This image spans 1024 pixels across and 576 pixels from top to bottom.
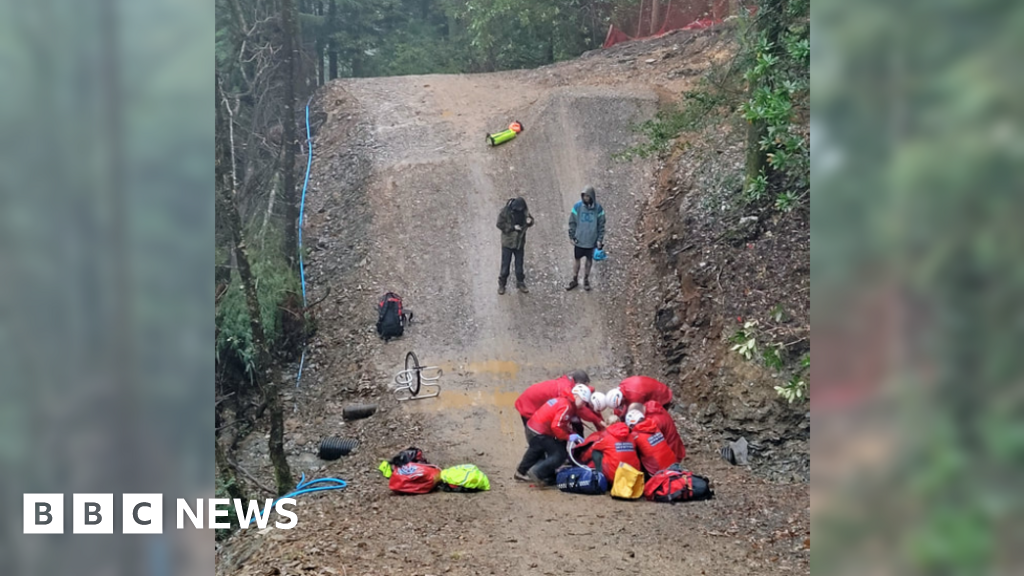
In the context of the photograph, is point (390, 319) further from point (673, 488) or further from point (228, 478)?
point (673, 488)

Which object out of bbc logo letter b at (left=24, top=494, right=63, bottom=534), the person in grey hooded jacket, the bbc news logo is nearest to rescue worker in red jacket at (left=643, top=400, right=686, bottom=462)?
the person in grey hooded jacket

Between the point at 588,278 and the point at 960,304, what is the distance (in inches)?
458

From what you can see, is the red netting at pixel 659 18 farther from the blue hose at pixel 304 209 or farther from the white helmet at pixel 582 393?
the white helmet at pixel 582 393

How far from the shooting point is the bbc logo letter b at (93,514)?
1.95 meters

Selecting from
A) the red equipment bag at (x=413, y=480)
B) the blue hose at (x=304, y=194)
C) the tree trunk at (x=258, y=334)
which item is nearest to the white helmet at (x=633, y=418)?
the red equipment bag at (x=413, y=480)

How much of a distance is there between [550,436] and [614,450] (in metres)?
0.61

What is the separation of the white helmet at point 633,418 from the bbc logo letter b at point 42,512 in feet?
21.4

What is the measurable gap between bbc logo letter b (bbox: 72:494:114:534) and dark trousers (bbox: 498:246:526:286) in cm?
1077

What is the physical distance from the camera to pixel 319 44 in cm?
2283

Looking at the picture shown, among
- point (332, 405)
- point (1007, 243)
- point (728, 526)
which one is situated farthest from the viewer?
point (332, 405)

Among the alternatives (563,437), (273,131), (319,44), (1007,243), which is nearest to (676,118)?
(563,437)

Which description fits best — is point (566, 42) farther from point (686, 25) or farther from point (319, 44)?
point (319, 44)

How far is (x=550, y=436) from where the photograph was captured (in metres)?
8.02

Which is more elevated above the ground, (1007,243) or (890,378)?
(1007,243)
